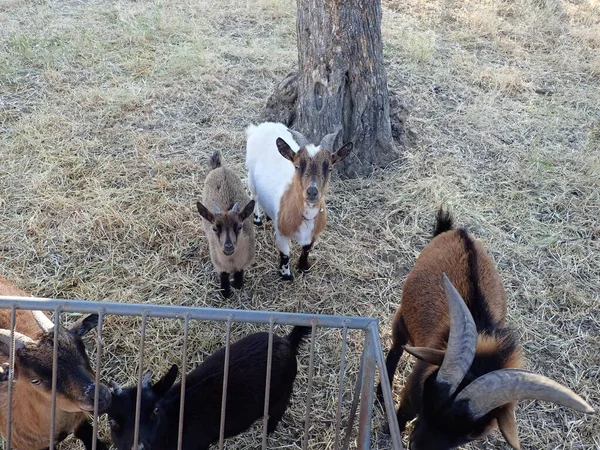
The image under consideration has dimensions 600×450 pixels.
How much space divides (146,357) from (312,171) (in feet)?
6.17

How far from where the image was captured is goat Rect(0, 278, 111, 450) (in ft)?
8.67

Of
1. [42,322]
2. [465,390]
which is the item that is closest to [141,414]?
[42,322]

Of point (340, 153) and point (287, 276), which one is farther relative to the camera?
point (287, 276)

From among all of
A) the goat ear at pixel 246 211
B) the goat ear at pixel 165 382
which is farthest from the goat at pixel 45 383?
the goat ear at pixel 246 211

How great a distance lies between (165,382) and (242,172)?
3076 millimetres

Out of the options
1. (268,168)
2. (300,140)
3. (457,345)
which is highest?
(300,140)

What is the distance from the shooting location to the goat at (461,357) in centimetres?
231

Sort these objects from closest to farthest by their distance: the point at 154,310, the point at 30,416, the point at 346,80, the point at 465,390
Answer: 1. the point at 154,310
2. the point at 465,390
3. the point at 30,416
4. the point at 346,80

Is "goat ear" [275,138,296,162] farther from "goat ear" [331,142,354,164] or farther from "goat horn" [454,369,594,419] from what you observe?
"goat horn" [454,369,594,419]

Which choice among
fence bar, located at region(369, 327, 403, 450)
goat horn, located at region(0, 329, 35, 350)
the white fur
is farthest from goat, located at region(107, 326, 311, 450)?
the white fur

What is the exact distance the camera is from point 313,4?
5191 mm

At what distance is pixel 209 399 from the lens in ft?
10.2

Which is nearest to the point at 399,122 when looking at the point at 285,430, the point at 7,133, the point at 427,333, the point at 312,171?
the point at 312,171

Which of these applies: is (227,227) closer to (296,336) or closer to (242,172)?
(296,336)
